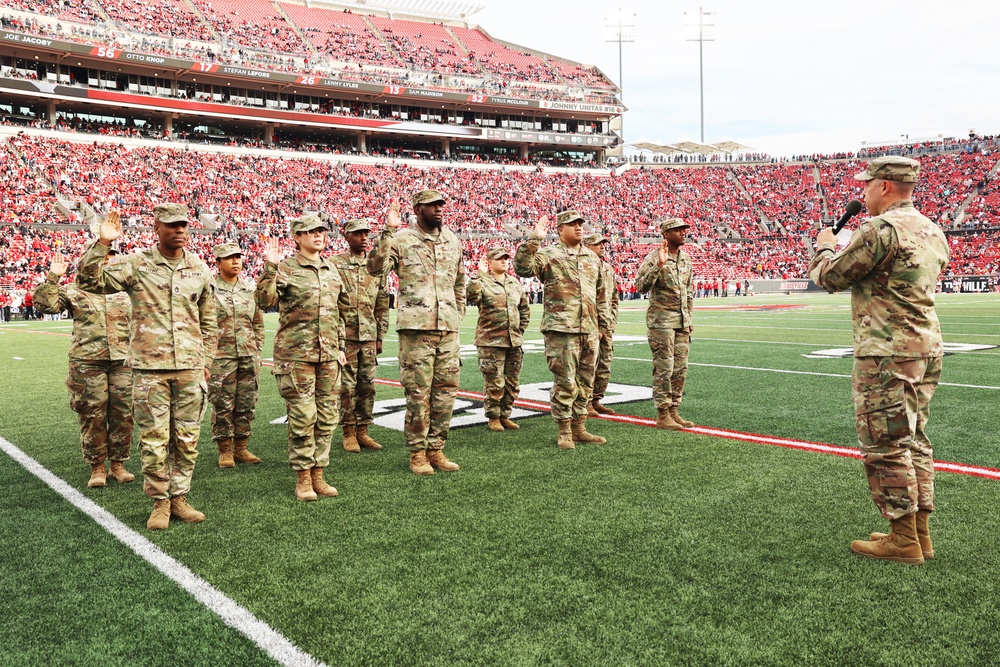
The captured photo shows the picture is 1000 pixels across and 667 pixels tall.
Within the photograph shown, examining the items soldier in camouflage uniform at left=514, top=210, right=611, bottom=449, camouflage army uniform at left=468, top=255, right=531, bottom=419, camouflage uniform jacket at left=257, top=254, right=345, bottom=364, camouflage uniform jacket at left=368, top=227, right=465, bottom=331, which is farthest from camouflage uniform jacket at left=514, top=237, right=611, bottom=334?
camouflage uniform jacket at left=257, top=254, right=345, bottom=364

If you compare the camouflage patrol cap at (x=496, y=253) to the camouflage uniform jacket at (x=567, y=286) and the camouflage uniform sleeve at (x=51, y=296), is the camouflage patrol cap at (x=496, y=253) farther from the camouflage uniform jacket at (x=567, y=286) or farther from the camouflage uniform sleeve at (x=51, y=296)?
the camouflage uniform sleeve at (x=51, y=296)

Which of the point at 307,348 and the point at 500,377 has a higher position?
the point at 307,348

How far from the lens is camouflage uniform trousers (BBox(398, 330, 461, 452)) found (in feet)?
18.2

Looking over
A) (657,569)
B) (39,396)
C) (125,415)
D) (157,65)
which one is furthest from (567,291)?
(157,65)

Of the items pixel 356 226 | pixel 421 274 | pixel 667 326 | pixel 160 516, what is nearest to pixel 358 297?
pixel 356 226

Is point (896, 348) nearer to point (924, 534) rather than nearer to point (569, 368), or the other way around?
point (924, 534)

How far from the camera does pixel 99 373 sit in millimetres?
5562

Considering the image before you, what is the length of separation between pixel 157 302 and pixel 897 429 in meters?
4.13

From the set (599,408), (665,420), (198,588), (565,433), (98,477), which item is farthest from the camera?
(599,408)

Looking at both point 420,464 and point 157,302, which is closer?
point 157,302

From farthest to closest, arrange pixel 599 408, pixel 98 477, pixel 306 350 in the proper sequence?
pixel 599 408
pixel 98 477
pixel 306 350

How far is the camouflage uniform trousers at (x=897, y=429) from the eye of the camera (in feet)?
11.6

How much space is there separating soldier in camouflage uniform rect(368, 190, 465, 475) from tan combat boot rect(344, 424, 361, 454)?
3.00ft

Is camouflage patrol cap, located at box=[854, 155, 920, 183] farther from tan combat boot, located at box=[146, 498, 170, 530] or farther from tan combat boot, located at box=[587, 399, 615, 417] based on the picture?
tan combat boot, located at box=[587, 399, 615, 417]
